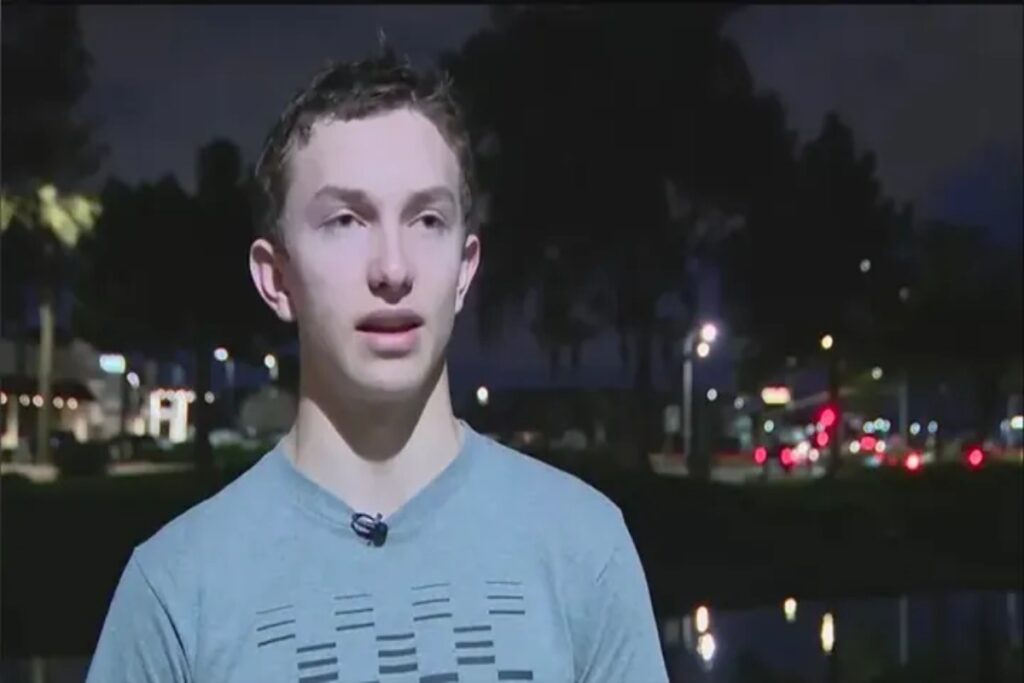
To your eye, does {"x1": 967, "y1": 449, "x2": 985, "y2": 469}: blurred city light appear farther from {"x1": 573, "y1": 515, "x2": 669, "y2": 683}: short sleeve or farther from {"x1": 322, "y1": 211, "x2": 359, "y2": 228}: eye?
{"x1": 322, "y1": 211, "x2": 359, "y2": 228}: eye

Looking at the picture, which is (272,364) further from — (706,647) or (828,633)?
(828,633)

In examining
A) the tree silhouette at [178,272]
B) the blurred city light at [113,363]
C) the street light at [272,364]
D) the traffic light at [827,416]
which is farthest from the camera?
the traffic light at [827,416]

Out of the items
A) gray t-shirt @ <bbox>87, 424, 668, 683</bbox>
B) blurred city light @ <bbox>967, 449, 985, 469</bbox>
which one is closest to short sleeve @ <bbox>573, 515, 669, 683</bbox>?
gray t-shirt @ <bbox>87, 424, 668, 683</bbox>

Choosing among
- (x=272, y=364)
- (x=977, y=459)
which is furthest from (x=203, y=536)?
(x=977, y=459)

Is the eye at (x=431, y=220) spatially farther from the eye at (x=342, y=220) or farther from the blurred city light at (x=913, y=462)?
the blurred city light at (x=913, y=462)

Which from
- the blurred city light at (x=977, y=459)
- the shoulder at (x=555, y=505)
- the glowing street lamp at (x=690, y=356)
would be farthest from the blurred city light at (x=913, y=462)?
the shoulder at (x=555, y=505)

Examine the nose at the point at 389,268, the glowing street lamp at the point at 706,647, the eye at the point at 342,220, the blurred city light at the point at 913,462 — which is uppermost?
the eye at the point at 342,220
